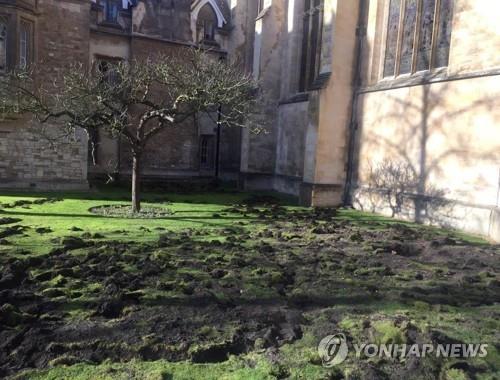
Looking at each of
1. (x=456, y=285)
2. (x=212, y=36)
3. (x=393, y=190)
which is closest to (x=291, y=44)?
(x=212, y=36)

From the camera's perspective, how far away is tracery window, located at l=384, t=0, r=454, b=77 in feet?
40.3

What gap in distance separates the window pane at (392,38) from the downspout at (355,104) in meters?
0.94

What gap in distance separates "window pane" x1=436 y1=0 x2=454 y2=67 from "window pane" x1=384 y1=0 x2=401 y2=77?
1808 millimetres

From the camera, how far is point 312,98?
15.2 meters

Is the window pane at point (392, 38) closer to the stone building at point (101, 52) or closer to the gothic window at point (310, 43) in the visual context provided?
the gothic window at point (310, 43)

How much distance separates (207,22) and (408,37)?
14.8 metres

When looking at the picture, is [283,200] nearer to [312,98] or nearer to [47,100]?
[312,98]

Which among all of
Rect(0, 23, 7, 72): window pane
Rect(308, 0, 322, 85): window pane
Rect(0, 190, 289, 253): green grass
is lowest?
Rect(0, 190, 289, 253): green grass

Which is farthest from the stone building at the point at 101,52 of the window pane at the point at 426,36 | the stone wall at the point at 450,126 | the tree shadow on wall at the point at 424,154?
the window pane at the point at 426,36

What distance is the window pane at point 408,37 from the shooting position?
1347 cm

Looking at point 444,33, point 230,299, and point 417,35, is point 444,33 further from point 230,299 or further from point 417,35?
point 230,299

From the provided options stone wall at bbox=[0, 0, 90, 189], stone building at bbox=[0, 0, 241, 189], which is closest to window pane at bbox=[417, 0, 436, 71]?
stone building at bbox=[0, 0, 241, 189]

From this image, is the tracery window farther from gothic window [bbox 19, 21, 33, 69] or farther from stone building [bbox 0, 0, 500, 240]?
gothic window [bbox 19, 21, 33, 69]

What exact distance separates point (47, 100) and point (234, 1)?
12966 mm
